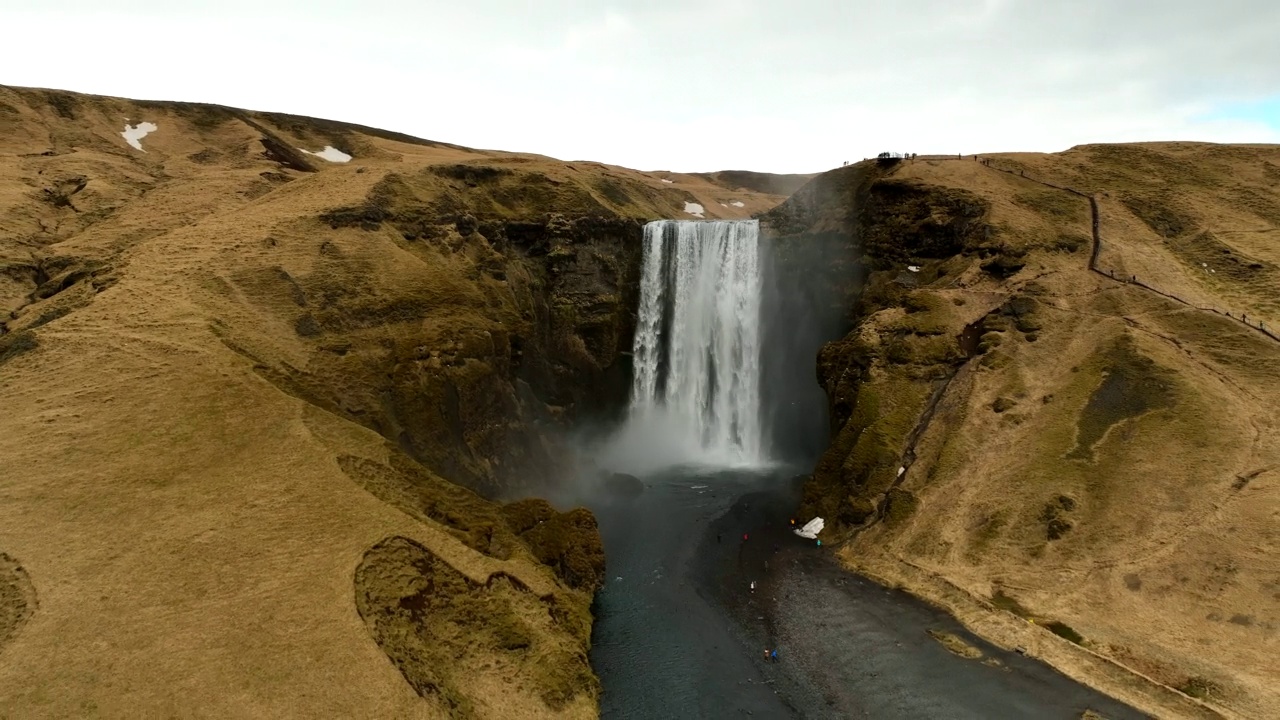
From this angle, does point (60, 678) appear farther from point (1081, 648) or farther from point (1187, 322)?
point (1187, 322)

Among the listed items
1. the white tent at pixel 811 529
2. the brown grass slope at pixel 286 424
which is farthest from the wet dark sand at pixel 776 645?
the brown grass slope at pixel 286 424

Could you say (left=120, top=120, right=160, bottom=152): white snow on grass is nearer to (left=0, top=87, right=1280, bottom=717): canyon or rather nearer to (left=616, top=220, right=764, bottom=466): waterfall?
(left=0, top=87, right=1280, bottom=717): canyon

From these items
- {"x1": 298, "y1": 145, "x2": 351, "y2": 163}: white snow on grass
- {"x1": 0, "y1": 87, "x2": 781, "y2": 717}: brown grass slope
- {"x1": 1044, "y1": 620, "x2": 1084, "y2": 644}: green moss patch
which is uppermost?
{"x1": 298, "y1": 145, "x2": 351, "y2": 163}: white snow on grass

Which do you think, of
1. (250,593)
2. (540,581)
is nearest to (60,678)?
(250,593)

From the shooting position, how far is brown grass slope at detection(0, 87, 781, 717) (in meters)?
24.4

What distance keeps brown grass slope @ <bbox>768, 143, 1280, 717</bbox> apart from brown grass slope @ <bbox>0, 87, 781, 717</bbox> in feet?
78.8

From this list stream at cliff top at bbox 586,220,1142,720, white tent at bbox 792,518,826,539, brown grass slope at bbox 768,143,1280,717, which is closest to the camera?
stream at cliff top at bbox 586,220,1142,720

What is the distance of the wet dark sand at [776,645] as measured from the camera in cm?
3072

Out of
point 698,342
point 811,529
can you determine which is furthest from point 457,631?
point 698,342

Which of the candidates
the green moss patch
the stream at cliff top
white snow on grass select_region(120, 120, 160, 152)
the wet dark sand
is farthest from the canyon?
the wet dark sand

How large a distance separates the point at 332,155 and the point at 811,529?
258 ft

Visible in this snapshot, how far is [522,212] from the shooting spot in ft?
239

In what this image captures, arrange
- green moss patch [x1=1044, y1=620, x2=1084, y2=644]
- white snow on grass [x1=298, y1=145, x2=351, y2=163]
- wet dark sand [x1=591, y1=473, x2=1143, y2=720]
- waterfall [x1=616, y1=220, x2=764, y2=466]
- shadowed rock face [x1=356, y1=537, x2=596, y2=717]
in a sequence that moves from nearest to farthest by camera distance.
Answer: shadowed rock face [x1=356, y1=537, x2=596, y2=717] → wet dark sand [x1=591, y1=473, x2=1143, y2=720] → green moss patch [x1=1044, y1=620, x2=1084, y2=644] → waterfall [x1=616, y1=220, x2=764, y2=466] → white snow on grass [x1=298, y1=145, x2=351, y2=163]

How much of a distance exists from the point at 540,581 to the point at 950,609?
23.6m
